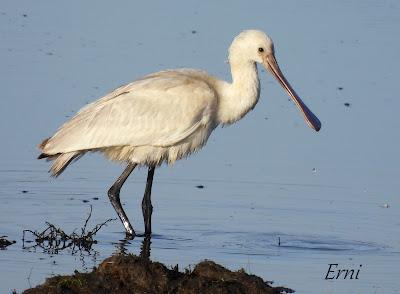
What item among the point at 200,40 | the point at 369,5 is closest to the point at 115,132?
the point at 200,40

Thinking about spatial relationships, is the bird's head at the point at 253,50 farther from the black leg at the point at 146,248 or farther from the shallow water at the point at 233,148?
the black leg at the point at 146,248

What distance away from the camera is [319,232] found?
14789 mm

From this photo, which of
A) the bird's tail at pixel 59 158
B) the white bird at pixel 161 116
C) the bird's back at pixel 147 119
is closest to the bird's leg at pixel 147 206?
the white bird at pixel 161 116

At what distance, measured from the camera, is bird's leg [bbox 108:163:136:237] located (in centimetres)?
1453

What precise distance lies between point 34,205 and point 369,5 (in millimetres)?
12653

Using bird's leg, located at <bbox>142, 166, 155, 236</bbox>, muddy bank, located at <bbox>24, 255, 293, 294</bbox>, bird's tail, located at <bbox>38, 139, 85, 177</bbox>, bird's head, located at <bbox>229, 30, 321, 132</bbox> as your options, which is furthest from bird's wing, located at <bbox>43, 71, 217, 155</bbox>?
muddy bank, located at <bbox>24, 255, 293, 294</bbox>

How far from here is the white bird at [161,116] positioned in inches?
572

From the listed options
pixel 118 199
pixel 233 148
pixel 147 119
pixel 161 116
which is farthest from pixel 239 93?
pixel 233 148

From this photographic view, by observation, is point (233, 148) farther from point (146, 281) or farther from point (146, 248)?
point (146, 281)

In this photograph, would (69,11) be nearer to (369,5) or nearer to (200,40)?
(200,40)

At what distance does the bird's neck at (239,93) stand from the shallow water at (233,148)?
3.85ft

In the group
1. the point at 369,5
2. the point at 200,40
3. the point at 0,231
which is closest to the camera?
the point at 0,231

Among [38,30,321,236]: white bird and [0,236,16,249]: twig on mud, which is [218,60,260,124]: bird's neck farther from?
[0,236,16,249]: twig on mud

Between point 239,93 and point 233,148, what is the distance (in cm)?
321
